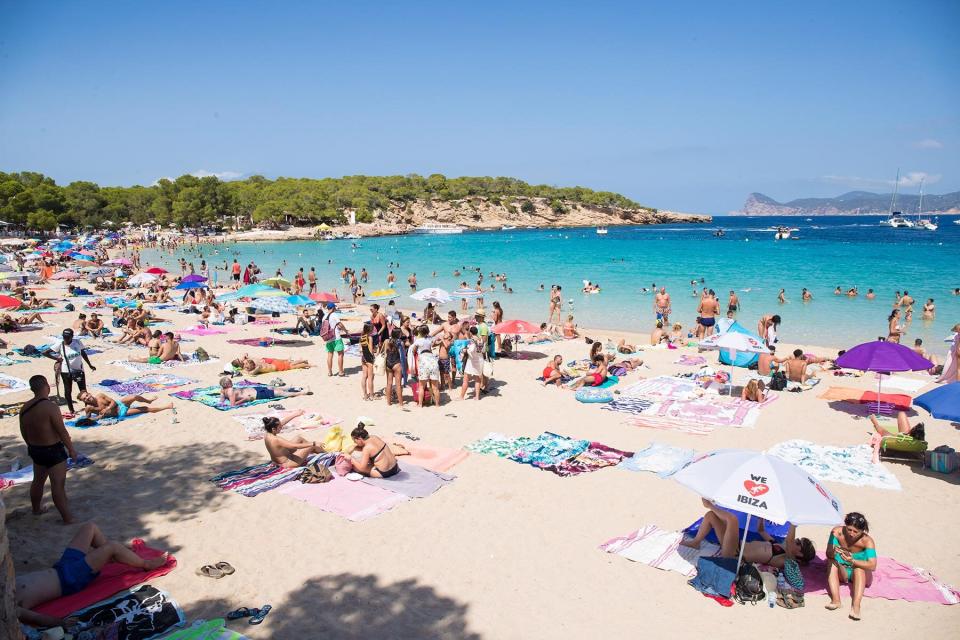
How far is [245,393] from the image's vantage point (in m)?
10.2

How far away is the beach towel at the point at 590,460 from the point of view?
7.48 metres

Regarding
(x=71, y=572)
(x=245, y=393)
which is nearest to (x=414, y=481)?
(x=71, y=572)

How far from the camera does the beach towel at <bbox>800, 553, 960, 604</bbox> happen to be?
4.84 meters

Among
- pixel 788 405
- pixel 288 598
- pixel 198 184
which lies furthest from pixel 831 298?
pixel 198 184

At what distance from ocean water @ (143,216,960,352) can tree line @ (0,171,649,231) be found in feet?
52.4

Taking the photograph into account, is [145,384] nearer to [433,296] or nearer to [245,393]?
[245,393]

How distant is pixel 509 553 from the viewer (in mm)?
5594

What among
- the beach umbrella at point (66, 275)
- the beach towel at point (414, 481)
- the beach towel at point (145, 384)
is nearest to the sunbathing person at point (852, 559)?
the beach towel at point (414, 481)

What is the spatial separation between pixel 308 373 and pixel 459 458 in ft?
19.1

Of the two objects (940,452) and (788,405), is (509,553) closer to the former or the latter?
(940,452)

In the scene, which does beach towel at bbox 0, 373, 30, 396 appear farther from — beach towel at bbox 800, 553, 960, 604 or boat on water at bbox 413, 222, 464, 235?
boat on water at bbox 413, 222, 464, 235

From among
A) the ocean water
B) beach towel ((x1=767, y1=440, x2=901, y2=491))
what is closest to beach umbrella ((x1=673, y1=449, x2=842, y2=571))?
beach towel ((x1=767, y1=440, x2=901, y2=491))

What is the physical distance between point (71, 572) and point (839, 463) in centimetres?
841

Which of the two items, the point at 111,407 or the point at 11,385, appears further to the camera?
the point at 11,385
